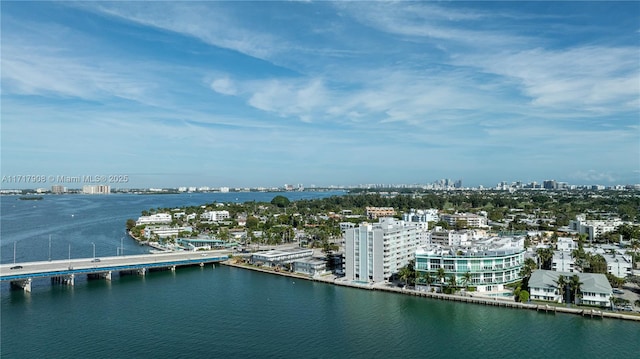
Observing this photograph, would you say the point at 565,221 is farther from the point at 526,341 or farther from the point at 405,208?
the point at 526,341

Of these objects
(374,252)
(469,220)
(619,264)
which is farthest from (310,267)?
(469,220)

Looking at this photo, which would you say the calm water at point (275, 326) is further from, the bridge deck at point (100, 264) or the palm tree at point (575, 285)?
the palm tree at point (575, 285)

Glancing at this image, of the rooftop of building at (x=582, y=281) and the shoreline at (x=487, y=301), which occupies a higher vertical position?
the rooftop of building at (x=582, y=281)

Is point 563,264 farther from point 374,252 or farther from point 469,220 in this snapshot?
point 469,220

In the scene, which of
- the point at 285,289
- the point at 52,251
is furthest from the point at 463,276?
the point at 52,251

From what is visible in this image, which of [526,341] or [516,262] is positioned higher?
[516,262]

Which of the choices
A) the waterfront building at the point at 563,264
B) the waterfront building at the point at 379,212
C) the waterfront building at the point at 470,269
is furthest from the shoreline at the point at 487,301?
the waterfront building at the point at 379,212

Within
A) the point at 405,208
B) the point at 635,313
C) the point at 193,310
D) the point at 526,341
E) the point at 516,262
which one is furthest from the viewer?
the point at 405,208
